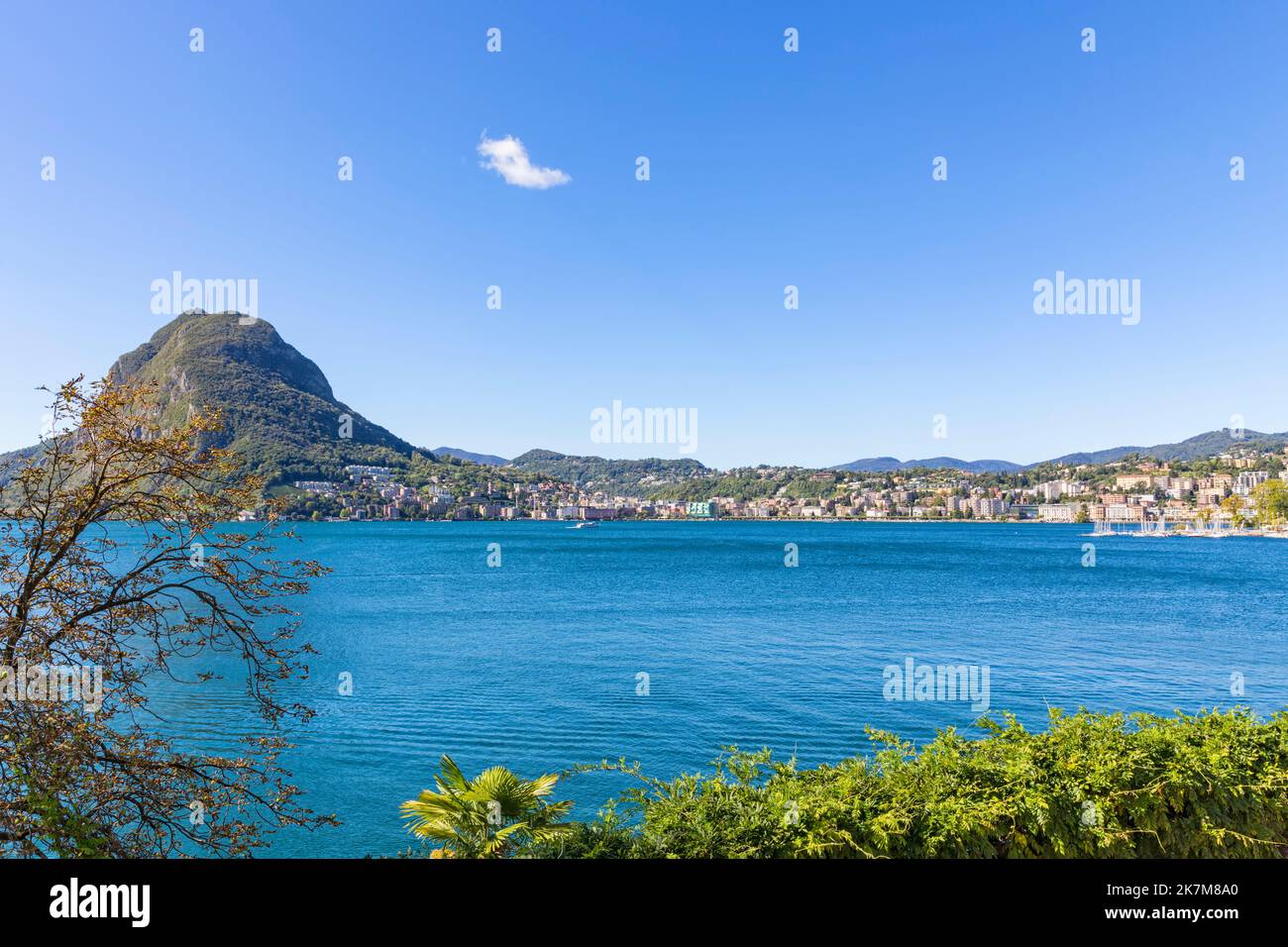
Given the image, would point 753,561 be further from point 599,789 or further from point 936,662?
point 599,789

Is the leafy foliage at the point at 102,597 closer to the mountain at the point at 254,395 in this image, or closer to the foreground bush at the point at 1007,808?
the foreground bush at the point at 1007,808

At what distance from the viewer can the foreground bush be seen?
5.22m

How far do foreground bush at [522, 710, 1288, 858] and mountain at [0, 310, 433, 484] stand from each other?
139m

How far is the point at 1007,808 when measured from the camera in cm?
543

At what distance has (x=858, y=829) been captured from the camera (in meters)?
5.22

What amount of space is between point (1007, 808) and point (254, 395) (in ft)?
616

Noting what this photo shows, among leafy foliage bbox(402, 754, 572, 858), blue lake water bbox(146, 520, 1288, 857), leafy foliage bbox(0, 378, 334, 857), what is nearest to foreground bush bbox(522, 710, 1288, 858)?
leafy foliage bbox(402, 754, 572, 858)

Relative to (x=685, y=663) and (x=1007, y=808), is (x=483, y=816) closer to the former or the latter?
(x=1007, y=808)

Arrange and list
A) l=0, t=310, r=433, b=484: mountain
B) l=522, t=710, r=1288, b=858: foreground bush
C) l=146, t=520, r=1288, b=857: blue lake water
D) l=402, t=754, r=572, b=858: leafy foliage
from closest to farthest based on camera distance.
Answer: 1. l=522, t=710, r=1288, b=858: foreground bush
2. l=402, t=754, r=572, b=858: leafy foliage
3. l=146, t=520, r=1288, b=857: blue lake water
4. l=0, t=310, r=433, b=484: mountain

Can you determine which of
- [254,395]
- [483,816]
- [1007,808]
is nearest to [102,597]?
[483,816]

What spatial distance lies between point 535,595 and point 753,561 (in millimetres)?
39028

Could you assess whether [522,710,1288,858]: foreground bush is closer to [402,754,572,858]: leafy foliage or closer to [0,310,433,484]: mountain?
[402,754,572,858]: leafy foliage

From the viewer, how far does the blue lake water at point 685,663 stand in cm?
1831
